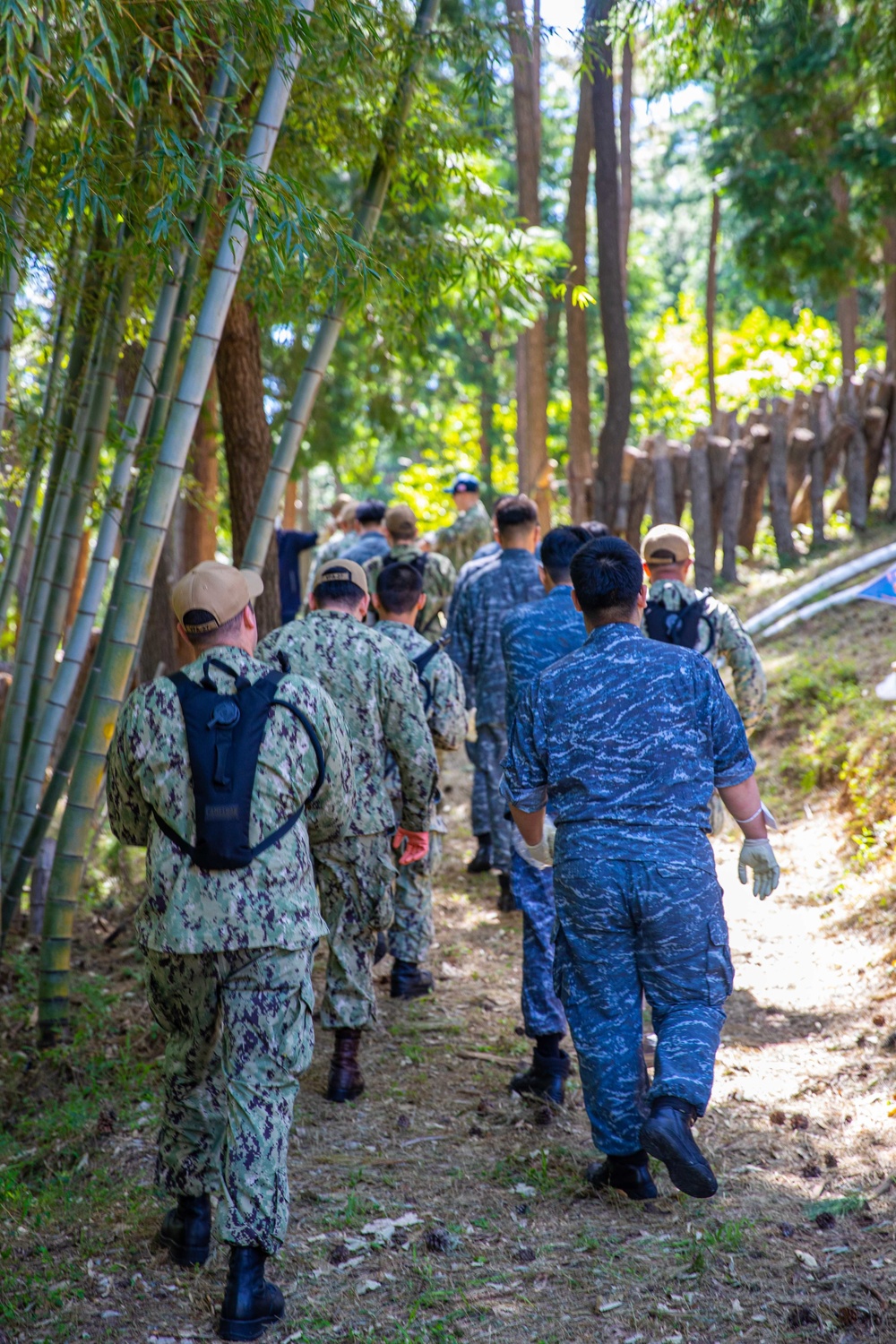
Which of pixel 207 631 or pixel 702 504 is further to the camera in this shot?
pixel 702 504

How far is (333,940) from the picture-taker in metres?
4.17

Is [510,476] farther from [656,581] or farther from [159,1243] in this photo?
[159,1243]

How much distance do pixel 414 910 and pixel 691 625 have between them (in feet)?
5.54

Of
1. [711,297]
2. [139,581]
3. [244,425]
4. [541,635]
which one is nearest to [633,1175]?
[541,635]

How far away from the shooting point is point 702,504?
1161cm

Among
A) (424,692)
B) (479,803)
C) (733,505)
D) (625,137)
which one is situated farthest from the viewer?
(625,137)

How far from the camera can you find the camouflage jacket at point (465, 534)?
29.5 ft

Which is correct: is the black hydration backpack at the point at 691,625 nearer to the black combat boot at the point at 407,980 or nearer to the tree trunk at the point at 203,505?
the black combat boot at the point at 407,980

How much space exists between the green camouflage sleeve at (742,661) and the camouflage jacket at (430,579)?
107 inches

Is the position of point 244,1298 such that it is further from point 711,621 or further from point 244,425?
point 244,425

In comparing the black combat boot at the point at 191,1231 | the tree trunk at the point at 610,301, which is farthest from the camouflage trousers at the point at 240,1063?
the tree trunk at the point at 610,301

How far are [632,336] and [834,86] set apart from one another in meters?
9.69

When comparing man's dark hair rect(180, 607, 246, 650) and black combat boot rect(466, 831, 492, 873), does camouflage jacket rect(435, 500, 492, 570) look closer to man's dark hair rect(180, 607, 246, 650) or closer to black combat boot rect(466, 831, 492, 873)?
black combat boot rect(466, 831, 492, 873)

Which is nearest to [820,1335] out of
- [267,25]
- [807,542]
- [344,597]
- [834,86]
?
[344,597]
